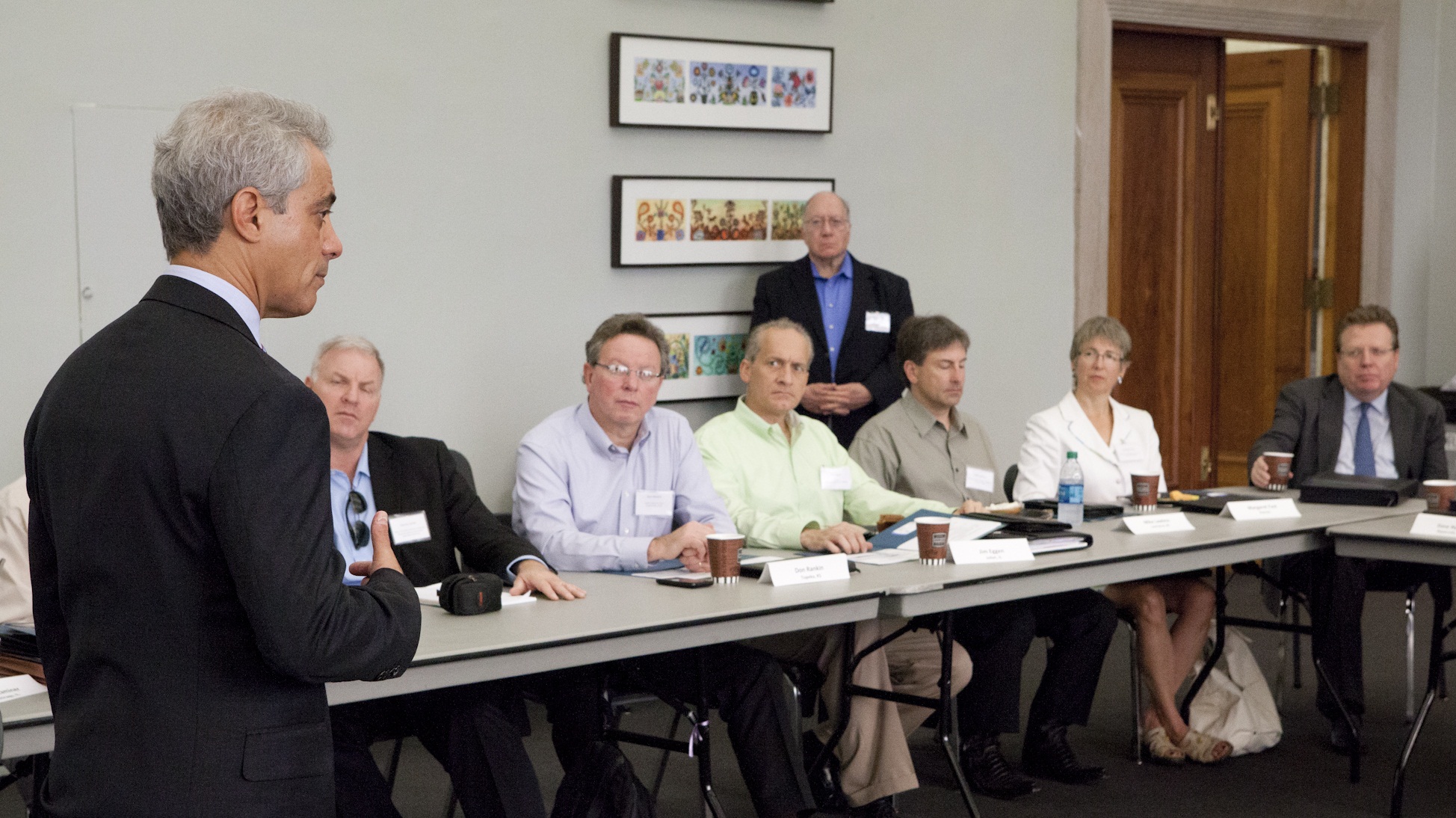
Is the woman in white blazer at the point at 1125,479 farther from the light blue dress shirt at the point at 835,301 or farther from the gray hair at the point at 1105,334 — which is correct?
the light blue dress shirt at the point at 835,301

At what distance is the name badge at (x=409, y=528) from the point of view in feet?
10.8

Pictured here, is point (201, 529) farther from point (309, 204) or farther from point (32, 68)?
point (32, 68)

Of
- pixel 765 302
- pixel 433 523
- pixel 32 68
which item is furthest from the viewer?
pixel 765 302

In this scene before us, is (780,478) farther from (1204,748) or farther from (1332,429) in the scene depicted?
(1332,429)

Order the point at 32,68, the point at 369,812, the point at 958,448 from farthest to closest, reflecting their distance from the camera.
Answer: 1. the point at 958,448
2. the point at 32,68
3. the point at 369,812

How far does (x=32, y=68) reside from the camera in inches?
156

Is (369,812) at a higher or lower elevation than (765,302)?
lower

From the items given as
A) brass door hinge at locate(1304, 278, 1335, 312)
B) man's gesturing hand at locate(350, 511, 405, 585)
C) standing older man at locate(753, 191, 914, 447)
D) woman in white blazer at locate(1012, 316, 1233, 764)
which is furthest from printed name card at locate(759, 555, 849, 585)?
brass door hinge at locate(1304, 278, 1335, 312)

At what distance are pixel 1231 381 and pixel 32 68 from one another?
6.14m

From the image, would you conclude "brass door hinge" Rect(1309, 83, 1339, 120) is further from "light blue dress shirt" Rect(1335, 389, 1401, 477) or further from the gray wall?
"light blue dress shirt" Rect(1335, 389, 1401, 477)

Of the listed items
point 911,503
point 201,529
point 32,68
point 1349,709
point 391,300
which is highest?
point 32,68

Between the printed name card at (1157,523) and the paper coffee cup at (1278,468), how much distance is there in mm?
855

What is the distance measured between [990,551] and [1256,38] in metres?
4.62

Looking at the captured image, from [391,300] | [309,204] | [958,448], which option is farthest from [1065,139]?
[309,204]
